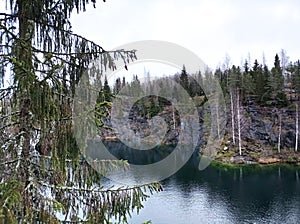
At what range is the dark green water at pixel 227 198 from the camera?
1349 centimetres

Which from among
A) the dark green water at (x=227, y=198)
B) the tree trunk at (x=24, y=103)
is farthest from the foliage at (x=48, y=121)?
the dark green water at (x=227, y=198)

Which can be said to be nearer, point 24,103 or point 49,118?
point 49,118

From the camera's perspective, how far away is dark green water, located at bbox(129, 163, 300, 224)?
13.5m

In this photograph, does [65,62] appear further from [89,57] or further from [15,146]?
[15,146]

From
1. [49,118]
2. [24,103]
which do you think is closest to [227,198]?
[24,103]

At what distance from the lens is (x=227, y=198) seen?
53.6 ft

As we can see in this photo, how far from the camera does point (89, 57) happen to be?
3.48 metres

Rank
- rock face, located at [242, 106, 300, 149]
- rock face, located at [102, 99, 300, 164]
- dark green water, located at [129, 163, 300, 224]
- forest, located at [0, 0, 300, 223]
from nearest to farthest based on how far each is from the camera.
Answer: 1. forest, located at [0, 0, 300, 223]
2. dark green water, located at [129, 163, 300, 224]
3. rock face, located at [102, 99, 300, 164]
4. rock face, located at [242, 106, 300, 149]

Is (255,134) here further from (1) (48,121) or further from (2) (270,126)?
(1) (48,121)

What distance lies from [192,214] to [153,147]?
823 inches

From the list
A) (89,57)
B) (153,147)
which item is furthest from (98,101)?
(153,147)

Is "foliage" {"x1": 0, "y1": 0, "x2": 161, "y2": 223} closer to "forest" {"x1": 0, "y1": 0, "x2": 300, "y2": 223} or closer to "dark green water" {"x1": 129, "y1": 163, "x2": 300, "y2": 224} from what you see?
"forest" {"x1": 0, "y1": 0, "x2": 300, "y2": 223}

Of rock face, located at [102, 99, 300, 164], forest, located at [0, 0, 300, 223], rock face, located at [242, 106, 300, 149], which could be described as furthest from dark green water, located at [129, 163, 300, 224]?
forest, located at [0, 0, 300, 223]

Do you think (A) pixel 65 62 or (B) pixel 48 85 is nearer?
(B) pixel 48 85
